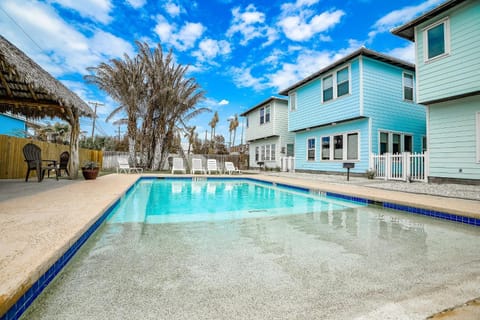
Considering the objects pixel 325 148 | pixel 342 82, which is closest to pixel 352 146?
pixel 325 148

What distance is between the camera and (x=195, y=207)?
5656 millimetres

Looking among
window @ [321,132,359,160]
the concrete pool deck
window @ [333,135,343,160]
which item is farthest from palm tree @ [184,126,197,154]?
the concrete pool deck

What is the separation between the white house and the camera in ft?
55.0

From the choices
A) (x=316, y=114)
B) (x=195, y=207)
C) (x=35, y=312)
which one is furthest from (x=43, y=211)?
(x=316, y=114)

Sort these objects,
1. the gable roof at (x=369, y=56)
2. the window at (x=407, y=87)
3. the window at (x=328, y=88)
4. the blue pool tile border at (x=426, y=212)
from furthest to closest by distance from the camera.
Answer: the window at (x=328, y=88) → the window at (x=407, y=87) → the gable roof at (x=369, y=56) → the blue pool tile border at (x=426, y=212)

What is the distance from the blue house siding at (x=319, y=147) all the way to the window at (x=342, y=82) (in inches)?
59.9

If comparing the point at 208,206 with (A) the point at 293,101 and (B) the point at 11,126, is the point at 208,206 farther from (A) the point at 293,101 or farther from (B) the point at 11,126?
(B) the point at 11,126

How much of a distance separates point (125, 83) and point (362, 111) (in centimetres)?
1367

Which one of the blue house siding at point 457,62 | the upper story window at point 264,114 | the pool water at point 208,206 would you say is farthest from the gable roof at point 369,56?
the pool water at point 208,206

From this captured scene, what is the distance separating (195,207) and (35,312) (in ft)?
13.4

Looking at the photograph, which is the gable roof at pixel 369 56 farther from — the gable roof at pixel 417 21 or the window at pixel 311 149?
the window at pixel 311 149

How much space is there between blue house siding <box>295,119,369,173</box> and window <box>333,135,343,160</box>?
0.77 ft

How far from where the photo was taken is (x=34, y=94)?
23.1 feet

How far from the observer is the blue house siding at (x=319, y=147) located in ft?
35.1
